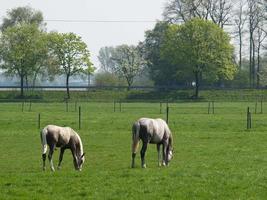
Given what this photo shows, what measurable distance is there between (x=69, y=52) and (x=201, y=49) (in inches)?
831

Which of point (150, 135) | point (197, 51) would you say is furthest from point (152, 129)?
point (197, 51)

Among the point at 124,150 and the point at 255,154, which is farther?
the point at 124,150

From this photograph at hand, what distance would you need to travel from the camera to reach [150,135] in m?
18.9

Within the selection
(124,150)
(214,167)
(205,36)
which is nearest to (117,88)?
(205,36)

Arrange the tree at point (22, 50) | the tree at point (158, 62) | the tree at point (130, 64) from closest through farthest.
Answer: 1. the tree at point (22, 50)
2. the tree at point (158, 62)
3. the tree at point (130, 64)

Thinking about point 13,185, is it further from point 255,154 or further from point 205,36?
point 205,36

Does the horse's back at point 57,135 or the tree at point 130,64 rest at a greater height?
the tree at point 130,64

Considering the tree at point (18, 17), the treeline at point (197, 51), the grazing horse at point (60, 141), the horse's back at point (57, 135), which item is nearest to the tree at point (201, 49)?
the treeline at point (197, 51)

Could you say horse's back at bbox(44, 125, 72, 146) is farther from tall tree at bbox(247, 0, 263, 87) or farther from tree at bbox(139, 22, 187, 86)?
tall tree at bbox(247, 0, 263, 87)

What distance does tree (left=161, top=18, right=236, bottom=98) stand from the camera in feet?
294

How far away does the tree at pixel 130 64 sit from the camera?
367ft

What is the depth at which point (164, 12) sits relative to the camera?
10469 cm

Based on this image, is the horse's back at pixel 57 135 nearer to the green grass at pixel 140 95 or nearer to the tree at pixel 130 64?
the green grass at pixel 140 95

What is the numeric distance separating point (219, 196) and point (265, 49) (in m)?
85.3
